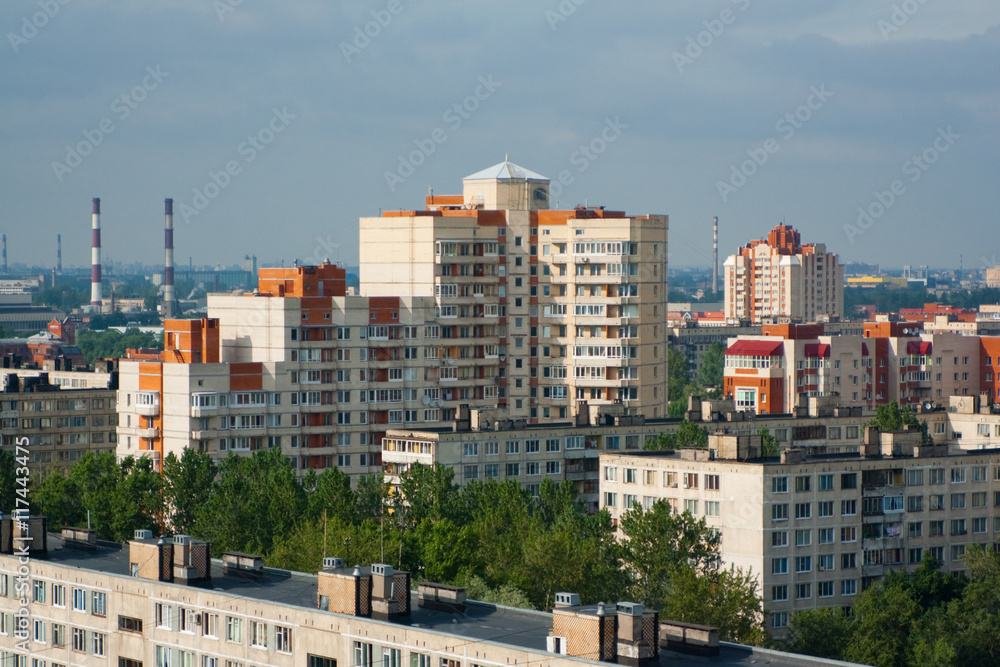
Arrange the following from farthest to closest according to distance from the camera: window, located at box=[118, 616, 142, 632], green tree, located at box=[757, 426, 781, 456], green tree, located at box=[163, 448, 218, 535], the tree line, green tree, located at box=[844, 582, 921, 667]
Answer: green tree, located at box=[757, 426, 781, 456] < green tree, located at box=[163, 448, 218, 535] < the tree line < green tree, located at box=[844, 582, 921, 667] < window, located at box=[118, 616, 142, 632]

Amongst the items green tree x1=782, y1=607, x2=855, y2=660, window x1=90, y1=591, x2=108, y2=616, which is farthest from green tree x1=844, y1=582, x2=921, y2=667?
window x1=90, y1=591, x2=108, y2=616

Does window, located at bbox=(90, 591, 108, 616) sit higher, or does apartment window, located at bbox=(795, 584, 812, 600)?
window, located at bbox=(90, 591, 108, 616)

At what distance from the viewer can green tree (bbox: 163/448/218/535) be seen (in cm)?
9812

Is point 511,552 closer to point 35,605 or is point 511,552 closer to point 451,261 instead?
point 35,605

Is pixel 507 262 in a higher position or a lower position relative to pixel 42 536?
higher

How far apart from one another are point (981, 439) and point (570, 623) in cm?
8197

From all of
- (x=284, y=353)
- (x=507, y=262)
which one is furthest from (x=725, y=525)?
(x=507, y=262)

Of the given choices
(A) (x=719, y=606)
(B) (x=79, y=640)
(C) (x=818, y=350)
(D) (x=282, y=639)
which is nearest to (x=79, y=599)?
(B) (x=79, y=640)

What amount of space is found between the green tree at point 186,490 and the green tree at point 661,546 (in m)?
27.4

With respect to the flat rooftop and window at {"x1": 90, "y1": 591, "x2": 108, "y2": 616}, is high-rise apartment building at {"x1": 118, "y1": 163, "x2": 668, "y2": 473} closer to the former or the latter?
the flat rooftop

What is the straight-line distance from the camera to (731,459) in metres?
87.3

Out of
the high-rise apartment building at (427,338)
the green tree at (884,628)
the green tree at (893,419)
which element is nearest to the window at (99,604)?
the green tree at (884,628)

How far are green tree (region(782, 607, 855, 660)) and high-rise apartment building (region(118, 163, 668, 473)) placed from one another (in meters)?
43.3

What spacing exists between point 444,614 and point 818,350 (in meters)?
118
